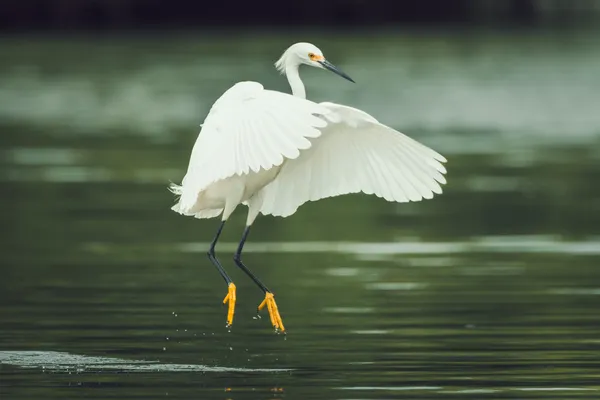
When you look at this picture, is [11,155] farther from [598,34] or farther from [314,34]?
[598,34]

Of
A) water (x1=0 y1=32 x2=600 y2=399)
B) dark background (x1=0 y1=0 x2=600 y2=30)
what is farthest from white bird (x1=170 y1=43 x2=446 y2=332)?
dark background (x1=0 y1=0 x2=600 y2=30)

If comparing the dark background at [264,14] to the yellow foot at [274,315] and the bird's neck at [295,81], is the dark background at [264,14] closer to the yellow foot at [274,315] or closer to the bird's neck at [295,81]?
the bird's neck at [295,81]

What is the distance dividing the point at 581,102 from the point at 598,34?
36.6m

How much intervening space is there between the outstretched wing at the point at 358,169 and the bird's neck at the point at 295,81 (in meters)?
0.34

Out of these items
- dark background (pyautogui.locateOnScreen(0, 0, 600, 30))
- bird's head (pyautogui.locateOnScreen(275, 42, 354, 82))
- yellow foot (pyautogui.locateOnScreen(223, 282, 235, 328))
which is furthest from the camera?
dark background (pyautogui.locateOnScreen(0, 0, 600, 30))

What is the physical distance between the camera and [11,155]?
31297mm

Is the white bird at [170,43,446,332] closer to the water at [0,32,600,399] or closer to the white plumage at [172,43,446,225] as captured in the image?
the white plumage at [172,43,446,225]

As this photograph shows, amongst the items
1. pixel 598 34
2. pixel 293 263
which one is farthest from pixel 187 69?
pixel 293 263

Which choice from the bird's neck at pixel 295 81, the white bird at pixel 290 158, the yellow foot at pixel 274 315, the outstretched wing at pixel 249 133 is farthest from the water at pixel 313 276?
the bird's neck at pixel 295 81

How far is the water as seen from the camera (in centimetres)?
1251

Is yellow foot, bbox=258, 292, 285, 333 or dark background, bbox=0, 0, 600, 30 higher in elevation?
dark background, bbox=0, 0, 600, 30

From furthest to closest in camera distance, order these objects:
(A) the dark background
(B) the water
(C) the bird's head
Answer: (A) the dark background
(C) the bird's head
(B) the water

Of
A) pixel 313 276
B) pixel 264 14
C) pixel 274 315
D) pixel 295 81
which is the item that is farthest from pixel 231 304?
pixel 264 14

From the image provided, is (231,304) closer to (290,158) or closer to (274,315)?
(274,315)
